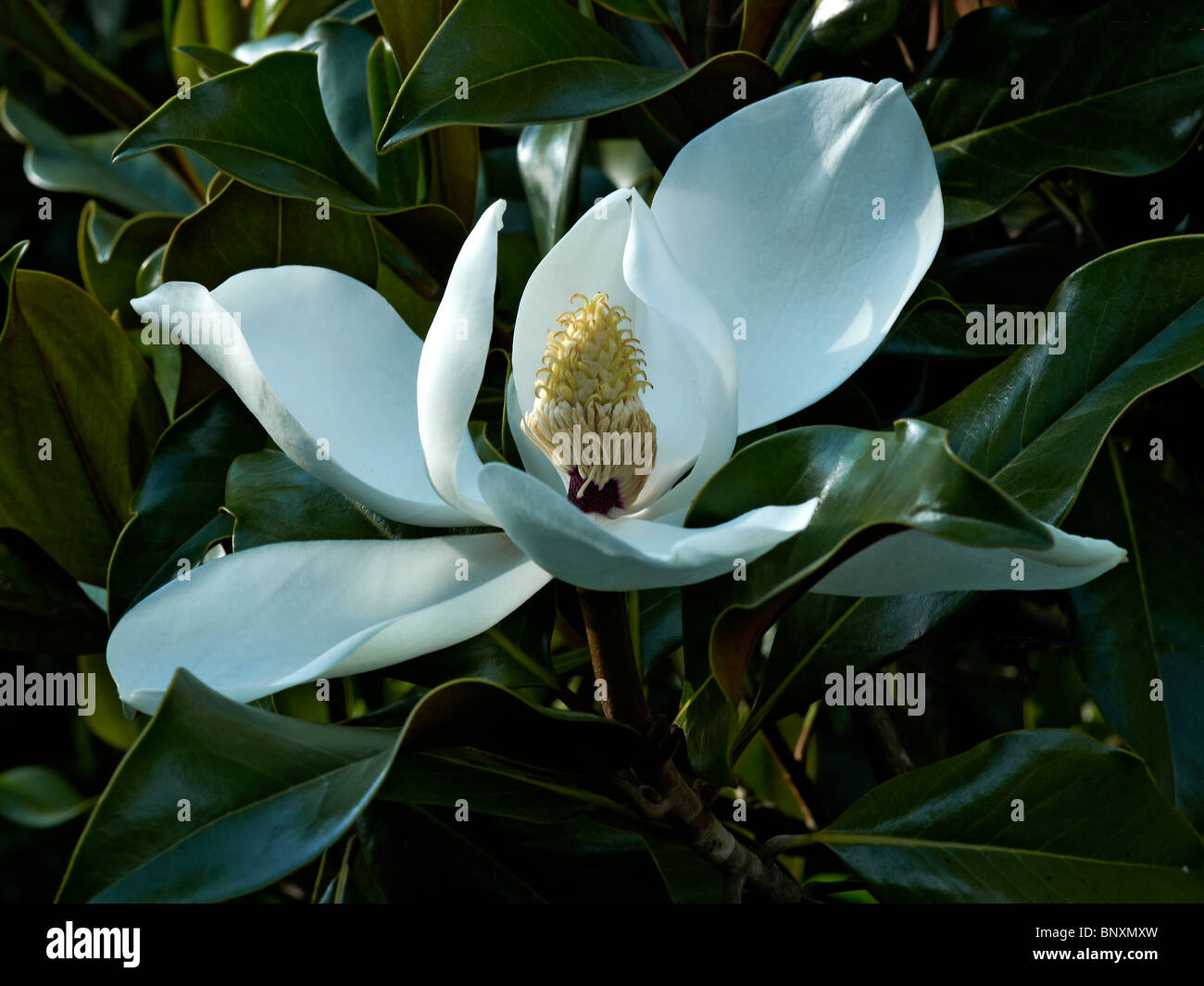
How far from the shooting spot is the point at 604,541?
0.55 m

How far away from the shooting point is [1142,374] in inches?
28.5

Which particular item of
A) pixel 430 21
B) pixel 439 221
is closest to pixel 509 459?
pixel 439 221

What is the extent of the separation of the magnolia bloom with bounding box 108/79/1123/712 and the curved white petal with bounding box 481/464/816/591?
6 centimetres

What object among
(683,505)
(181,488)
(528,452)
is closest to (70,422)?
(181,488)

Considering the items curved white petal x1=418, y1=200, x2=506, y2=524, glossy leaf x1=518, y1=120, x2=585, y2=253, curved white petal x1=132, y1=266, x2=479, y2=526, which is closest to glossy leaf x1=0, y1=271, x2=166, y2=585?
curved white petal x1=132, y1=266, x2=479, y2=526

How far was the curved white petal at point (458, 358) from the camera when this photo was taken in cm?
64

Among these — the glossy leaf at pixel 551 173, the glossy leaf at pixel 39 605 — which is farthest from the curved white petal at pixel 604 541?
the glossy leaf at pixel 39 605

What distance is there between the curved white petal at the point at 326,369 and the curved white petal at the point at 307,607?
29 millimetres

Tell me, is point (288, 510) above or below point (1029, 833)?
above

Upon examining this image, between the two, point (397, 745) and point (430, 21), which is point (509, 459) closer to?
point (397, 745)

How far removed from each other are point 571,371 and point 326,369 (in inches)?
6.4

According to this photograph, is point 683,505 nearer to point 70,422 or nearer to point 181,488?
point 181,488

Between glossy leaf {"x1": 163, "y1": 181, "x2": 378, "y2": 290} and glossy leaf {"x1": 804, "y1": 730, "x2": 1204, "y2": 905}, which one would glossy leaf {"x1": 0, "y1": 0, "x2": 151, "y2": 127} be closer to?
glossy leaf {"x1": 163, "y1": 181, "x2": 378, "y2": 290}

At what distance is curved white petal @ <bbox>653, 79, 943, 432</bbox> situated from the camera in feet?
2.46
